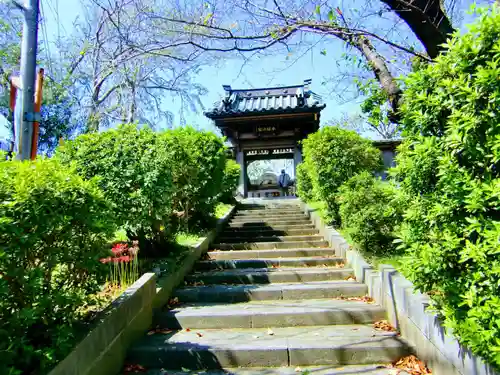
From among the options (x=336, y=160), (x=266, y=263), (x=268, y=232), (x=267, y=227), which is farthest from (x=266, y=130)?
(x=266, y=263)

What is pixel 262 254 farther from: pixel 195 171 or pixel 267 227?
pixel 267 227

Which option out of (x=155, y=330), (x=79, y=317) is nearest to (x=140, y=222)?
(x=155, y=330)

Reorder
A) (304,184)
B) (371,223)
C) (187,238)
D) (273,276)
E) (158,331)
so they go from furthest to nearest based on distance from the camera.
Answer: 1. (304,184)
2. (187,238)
3. (273,276)
4. (371,223)
5. (158,331)

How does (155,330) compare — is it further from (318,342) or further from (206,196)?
(206,196)

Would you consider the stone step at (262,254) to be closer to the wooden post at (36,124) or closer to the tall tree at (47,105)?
the wooden post at (36,124)

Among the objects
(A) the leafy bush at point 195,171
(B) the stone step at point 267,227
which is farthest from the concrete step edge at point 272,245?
(B) the stone step at point 267,227

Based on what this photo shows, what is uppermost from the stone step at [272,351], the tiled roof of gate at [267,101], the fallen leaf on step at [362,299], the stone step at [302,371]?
the tiled roof of gate at [267,101]

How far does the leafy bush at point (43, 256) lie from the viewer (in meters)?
2.16

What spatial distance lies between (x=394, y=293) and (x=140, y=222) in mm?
3318

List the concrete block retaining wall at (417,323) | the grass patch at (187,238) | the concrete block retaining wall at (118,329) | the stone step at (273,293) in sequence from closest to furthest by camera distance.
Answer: the concrete block retaining wall at (417,323), the concrete block retaining wall at (118,329), the stone step at (273,293), the grass patch at (187,238)

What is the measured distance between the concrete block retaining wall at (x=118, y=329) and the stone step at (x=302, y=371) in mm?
417

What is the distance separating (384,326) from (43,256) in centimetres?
351

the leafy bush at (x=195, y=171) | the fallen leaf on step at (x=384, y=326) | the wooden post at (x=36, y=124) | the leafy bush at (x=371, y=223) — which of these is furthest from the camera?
the leafy bush at (x=195, y=171)

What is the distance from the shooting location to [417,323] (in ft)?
10.9
